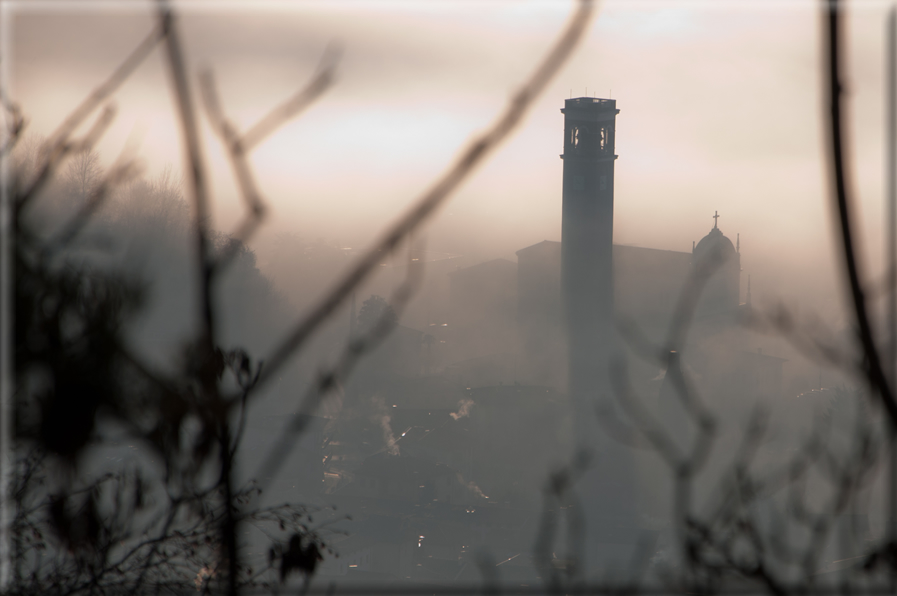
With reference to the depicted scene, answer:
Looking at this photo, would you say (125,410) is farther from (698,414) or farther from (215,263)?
(698,414)

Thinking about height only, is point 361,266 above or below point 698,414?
above

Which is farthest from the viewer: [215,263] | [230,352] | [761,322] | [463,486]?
[463,486]

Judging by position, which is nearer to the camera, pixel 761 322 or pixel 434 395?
pixel 761 322

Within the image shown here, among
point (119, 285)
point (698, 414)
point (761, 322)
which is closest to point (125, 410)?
point (119, 285)

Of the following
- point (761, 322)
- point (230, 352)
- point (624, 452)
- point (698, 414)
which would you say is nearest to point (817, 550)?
point (761, 322)

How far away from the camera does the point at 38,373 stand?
6.68ft

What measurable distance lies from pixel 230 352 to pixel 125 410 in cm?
106

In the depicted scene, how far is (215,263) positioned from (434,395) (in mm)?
35122

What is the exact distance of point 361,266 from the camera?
0.47m

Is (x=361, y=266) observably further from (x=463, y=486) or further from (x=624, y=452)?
(x=624, y=452)

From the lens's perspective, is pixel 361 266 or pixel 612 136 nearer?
pixel 361 266

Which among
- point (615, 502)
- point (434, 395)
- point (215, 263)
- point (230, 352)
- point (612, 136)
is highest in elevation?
point (612, 136)

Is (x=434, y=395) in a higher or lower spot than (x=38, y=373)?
lower

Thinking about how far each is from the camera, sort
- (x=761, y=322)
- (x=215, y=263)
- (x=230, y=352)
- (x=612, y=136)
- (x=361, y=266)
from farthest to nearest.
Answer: (x=612, y=136), (x=761, y=322), (x=230, y=352), (x=215, y=263), (x=361, y=266)
